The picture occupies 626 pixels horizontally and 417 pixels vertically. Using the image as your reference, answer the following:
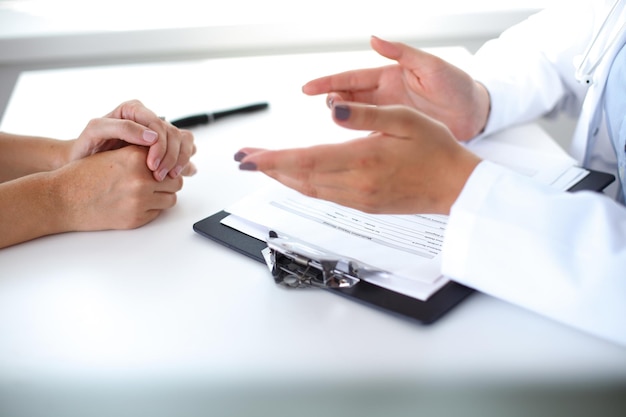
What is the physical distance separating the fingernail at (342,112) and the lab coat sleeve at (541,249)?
6.3 inches

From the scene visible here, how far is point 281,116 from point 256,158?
582mm

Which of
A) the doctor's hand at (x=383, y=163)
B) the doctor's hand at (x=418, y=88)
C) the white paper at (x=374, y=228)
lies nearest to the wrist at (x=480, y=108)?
the doctor's hand at (x=418, y=88)

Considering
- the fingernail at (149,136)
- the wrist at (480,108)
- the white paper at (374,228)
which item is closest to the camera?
the white paper at (374,228)

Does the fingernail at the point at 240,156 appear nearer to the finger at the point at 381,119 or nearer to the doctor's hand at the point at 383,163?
the doctor's hand at the point at 383,163

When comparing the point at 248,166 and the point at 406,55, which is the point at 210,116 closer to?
the point at 406,55

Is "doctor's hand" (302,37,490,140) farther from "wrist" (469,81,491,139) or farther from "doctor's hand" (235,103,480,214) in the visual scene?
"doctor's hand" (235,103,480,214)

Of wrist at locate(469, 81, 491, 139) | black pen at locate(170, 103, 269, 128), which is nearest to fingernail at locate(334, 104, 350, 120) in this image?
wrist at locate(469, 81, 491, 139)

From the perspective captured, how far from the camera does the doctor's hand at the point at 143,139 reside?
85cm

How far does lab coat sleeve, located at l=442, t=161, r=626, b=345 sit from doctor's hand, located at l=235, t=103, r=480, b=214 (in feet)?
0.10

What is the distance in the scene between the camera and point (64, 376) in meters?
0.62

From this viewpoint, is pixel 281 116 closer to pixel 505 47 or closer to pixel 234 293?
pixel 505 47

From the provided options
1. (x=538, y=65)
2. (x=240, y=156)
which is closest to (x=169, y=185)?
(x=240, y=156)

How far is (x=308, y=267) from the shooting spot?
0.72 m

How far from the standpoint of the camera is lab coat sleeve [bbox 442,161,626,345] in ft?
2.06
